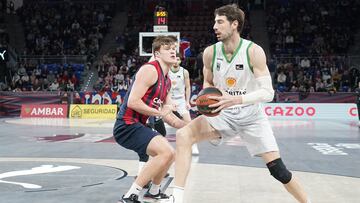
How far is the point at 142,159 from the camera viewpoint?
261 inches

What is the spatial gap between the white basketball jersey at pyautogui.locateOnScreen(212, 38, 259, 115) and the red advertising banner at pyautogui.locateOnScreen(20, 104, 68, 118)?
735 inches

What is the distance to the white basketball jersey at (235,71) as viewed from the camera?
5.05 m

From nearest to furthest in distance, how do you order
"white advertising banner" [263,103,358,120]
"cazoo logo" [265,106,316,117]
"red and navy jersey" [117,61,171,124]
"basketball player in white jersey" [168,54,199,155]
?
"red and navy jersey" [117,61,171,124]
"basketball player in white jersey" [168,54,199,155]
"white advertising banner" [263,103,358,120]
"cazoo logo" [265,106,316,117]

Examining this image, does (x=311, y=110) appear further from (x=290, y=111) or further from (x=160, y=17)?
(x=160, y=17)

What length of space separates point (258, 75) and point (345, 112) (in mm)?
17729

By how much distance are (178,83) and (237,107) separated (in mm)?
4799

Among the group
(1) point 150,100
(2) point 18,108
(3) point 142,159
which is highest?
(1) point 150,100

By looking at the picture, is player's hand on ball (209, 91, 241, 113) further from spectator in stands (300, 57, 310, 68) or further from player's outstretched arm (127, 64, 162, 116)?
spectator in stands (300, 57, 310, 68)

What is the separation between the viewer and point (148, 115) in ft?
17.9

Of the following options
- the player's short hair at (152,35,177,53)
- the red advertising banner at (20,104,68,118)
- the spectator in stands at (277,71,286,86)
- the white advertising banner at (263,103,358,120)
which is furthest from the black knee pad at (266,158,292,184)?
the spectator in stands at (277,71,286,86)

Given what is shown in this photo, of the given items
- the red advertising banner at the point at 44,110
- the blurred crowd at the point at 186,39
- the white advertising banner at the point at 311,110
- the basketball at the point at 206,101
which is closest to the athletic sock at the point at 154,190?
the basketball at the point at 206,101

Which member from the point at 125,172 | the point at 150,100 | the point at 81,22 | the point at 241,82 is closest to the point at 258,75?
the point at 241,82

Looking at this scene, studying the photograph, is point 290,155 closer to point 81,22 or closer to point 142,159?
point 142,159

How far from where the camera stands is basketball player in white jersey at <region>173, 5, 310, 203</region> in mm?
4965
